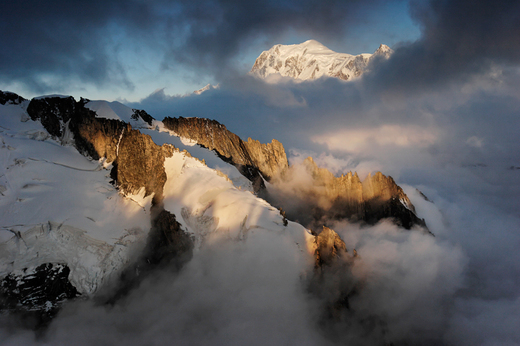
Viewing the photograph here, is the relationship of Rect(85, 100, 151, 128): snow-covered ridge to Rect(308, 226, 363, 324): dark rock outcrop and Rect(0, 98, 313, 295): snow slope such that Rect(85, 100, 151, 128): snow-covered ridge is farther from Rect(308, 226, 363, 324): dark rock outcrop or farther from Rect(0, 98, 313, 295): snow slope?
Rect(308, 226, 363, 324): dark rock outcrop

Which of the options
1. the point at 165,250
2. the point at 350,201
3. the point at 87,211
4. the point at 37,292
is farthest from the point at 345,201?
the point at 37,292

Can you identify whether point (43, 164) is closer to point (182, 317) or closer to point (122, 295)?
point (122, 295)

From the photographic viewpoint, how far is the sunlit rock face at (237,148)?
303 ft

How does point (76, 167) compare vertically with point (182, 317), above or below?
above

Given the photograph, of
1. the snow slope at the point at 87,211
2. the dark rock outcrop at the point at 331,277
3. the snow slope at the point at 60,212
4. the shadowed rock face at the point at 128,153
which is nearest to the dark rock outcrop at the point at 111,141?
the shadowed rock face at the point at 128,153

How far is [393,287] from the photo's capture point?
73562 mm

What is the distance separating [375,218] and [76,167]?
124 m

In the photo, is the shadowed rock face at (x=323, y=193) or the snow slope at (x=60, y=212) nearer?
the snow slope at (x=60, y=212)

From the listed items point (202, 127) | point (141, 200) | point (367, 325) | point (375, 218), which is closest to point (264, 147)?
point (202, 127)

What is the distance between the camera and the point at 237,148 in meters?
109

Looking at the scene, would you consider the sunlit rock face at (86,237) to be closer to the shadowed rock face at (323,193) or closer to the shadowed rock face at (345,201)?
the shadowed rock face at (323,193)

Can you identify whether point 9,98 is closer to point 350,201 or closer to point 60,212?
point 60,212

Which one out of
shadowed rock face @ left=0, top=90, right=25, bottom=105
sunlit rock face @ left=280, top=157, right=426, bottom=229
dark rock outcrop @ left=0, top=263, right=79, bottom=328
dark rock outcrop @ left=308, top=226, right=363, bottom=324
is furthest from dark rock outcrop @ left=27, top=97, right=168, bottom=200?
sunlit rock face @ left=280, top=157, right=426, bottom=229

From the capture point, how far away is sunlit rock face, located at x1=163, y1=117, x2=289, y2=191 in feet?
303
